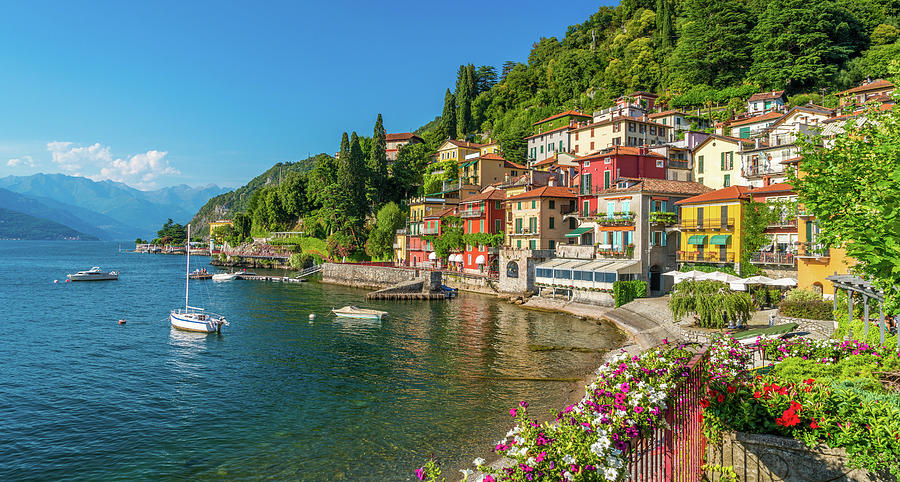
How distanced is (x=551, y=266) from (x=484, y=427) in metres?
33.4

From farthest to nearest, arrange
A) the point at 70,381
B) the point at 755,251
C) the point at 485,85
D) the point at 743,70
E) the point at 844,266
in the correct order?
the point at 485,85
the point at 743,70
the point at 755,251
the point at 844,266
the point at 70,381

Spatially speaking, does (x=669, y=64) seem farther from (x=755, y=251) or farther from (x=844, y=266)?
(x=844, y=266)

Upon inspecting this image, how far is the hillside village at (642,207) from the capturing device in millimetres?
38719

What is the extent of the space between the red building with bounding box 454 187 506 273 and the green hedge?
68.0ft

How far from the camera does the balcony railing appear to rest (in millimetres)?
36562

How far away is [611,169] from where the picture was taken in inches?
2037

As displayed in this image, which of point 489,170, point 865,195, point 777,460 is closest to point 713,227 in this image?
point 865,195

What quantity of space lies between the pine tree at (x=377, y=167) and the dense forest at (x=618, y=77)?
18cm

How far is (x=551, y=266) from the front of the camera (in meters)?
50.8

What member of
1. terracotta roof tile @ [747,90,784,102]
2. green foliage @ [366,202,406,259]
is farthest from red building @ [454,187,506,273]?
terracotta roof tile @ [747,90,784,102]

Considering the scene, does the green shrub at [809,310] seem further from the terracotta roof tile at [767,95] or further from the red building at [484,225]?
the terracotta roof tile at [767,95]

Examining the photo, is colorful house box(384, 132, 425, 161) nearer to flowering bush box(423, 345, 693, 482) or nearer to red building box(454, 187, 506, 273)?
red building box(454, 187, 506, 273)

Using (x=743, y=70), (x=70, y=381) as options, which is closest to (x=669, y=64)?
(x=743, y=70)

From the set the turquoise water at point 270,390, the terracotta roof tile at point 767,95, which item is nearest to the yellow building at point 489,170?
the terracotta roof tile at point 767,95
